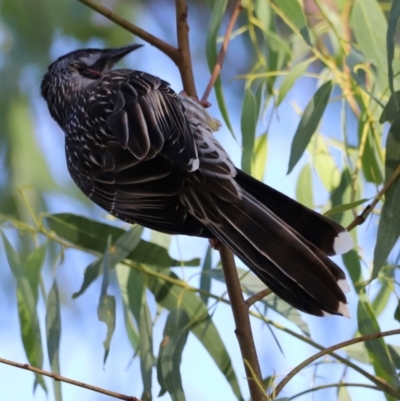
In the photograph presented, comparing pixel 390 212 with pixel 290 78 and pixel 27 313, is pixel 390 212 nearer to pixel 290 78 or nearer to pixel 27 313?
pixel 290 78

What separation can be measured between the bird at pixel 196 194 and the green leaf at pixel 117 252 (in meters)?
0.07

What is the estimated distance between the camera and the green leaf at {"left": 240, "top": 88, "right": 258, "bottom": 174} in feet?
7.00

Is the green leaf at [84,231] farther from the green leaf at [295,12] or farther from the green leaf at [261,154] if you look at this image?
the green leaf at [295,12]

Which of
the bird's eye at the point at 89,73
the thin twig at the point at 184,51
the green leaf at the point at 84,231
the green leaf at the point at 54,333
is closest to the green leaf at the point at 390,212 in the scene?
the thin twig at the point at 184,51

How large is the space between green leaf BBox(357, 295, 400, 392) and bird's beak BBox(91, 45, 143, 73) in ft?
4.27

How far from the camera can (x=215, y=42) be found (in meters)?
2.10

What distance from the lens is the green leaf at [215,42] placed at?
1990mm

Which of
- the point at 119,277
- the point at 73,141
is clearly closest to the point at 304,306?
the point at 119,277

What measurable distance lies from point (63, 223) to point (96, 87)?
1.46 feet

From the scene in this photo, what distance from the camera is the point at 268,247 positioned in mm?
1828

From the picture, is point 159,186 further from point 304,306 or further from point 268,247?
point 304,306

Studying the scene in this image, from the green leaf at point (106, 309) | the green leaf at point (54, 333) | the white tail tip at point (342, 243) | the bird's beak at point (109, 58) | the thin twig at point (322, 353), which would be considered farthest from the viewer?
the bird's beak at point (109, 58)

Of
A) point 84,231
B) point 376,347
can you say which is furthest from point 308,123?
point 84,231

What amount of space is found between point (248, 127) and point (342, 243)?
0.50 m
